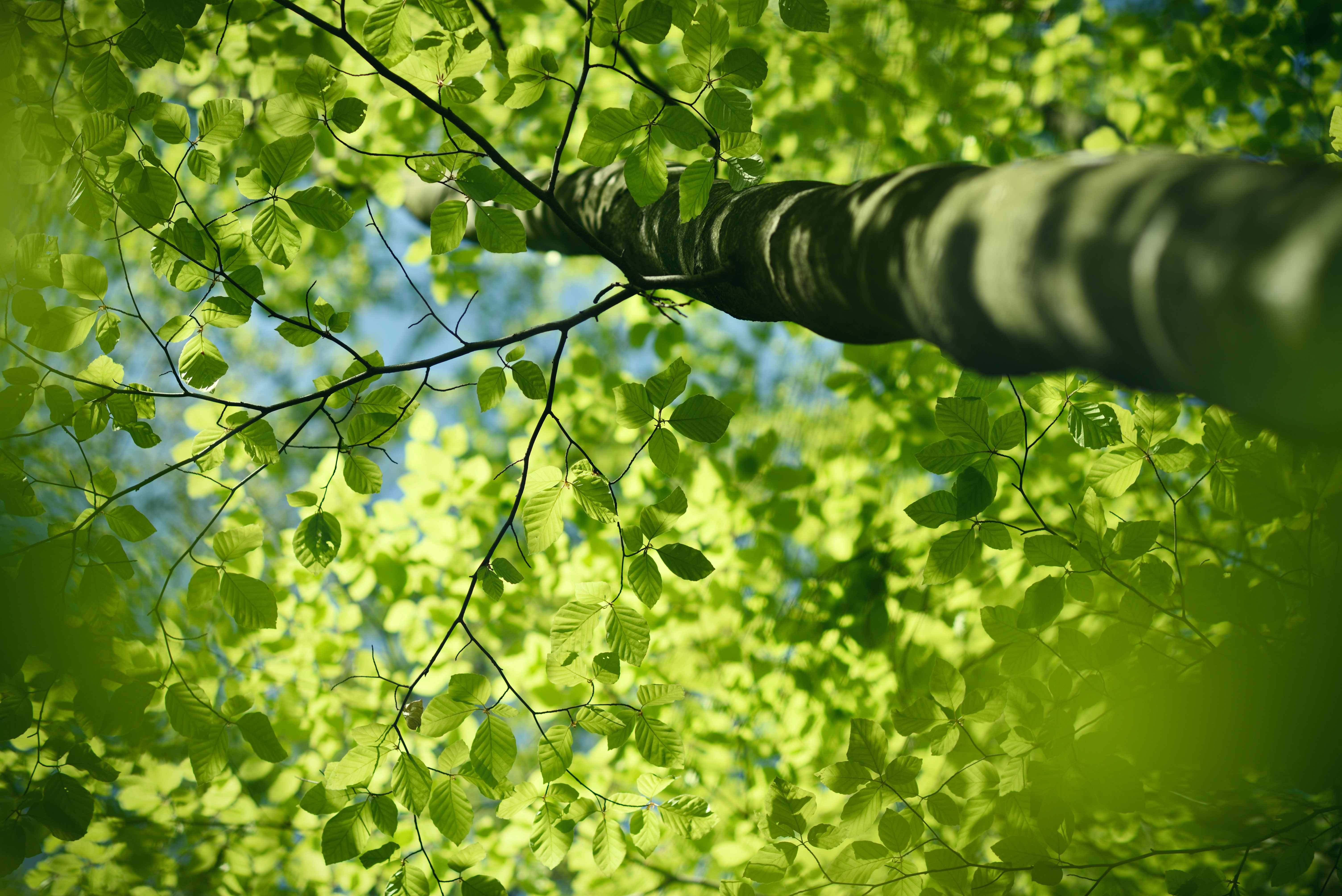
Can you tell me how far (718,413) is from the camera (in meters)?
1.21

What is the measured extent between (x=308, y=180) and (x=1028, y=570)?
14.5ft

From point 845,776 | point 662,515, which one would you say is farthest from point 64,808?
point 845,776

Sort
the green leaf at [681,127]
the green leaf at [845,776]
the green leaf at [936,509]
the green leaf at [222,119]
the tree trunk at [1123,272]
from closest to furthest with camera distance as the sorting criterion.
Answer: the tree trunk at [1123,272] → the green leaf at [681,127] → the green leaf at [936,509] → the green leaf at [222,119] → the green leaf at [845,776]

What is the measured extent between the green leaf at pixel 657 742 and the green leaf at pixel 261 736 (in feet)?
2.31

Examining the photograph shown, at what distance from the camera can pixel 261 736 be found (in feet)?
4.17

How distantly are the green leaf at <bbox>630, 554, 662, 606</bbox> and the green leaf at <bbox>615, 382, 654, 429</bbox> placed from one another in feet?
0.84

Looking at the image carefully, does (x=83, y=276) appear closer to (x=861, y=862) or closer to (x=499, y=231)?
(x=499, y=231)

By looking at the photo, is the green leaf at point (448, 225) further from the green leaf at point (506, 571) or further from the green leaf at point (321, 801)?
the green leaf at point (321, 801)

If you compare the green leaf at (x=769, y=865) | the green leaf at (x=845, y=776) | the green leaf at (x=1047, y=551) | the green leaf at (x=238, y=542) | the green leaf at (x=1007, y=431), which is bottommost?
the green leaf at (x=769, y=865)

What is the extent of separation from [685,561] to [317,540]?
72cm

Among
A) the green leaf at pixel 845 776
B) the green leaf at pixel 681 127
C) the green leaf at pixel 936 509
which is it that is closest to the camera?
the green leaf at pixel 681 127

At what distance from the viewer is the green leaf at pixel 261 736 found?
126 cm

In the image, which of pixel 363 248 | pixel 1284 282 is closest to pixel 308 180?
pixel 363 248

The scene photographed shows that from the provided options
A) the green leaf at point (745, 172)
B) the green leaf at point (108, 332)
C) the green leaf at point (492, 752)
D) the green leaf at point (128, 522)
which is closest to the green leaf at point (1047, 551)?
the green leaf at point (745, 172)
